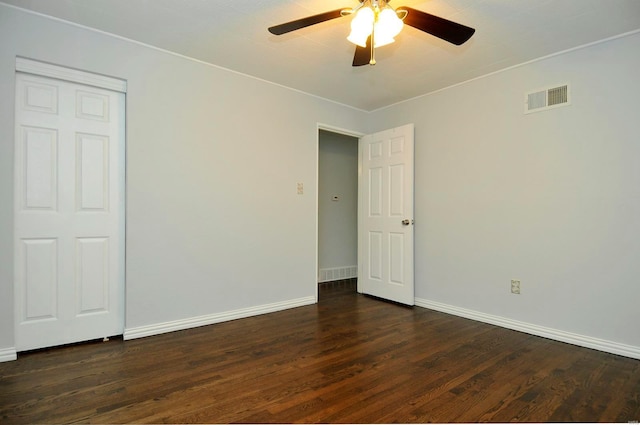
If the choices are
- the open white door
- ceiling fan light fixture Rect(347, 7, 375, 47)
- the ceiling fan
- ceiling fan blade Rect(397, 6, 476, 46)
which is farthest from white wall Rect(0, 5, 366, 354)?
ceiling fan blade Rect(397, 6, 476, 46)

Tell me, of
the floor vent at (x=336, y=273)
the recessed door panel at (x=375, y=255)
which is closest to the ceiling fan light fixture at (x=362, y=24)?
the recessed door panel at (x=375, y=255)

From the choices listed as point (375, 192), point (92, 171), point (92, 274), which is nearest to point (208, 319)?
point (92, 274)

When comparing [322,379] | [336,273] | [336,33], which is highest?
[336,33]

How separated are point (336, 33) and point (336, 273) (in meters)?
3.69

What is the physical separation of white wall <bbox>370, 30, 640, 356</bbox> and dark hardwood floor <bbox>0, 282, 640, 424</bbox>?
0.37m

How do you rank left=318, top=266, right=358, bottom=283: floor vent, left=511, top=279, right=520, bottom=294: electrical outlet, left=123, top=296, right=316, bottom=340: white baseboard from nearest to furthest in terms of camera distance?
left=123, top=296, right=316, bottom=340: white baseboard < left=511, top=279, right=520, bottom=294: electrical outlet < left=318, top=266, right=358, bottom=283: floor vent

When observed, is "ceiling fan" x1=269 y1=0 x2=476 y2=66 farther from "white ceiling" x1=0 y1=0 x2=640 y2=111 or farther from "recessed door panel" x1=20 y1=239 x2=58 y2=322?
"recessed door panel" x1=20 y1=239 x2=58 y2=322

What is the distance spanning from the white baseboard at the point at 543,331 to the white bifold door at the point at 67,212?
3.18m

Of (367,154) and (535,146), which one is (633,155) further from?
(367,154)

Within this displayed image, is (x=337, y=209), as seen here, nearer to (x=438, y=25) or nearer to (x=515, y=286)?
(x=515, y=286)

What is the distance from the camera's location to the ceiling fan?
1.92 metres

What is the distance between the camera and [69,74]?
8.65ft

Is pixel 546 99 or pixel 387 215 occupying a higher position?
pixel 546 99

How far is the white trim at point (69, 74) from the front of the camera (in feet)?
8.13
